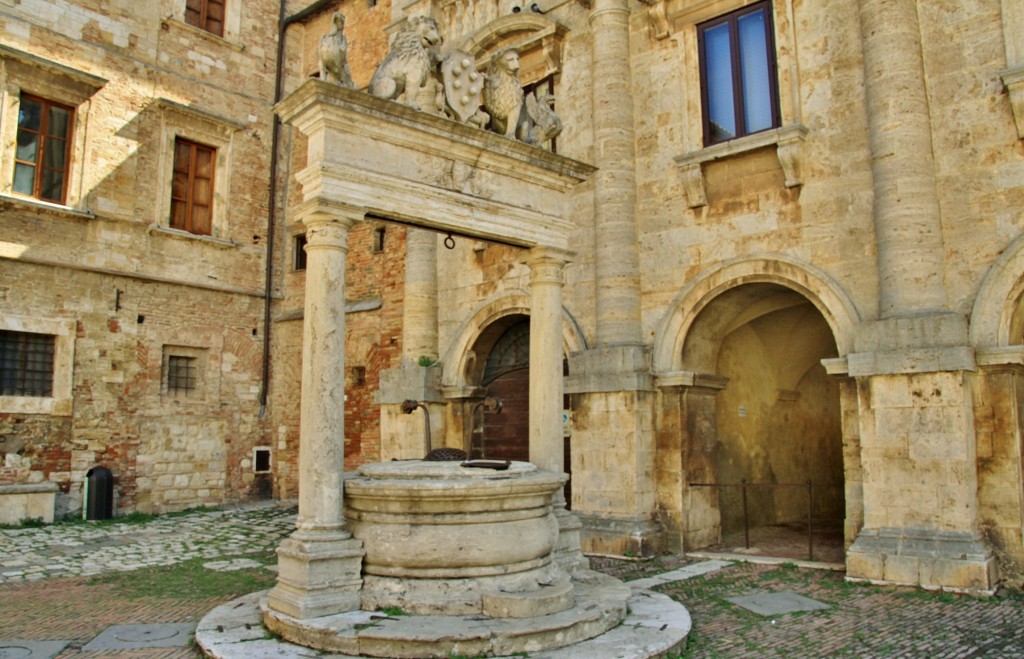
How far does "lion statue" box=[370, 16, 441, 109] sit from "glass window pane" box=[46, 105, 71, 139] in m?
9.47

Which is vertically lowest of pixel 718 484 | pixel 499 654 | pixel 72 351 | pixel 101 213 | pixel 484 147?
pixel 499 654

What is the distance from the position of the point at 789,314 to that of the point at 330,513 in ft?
26.8

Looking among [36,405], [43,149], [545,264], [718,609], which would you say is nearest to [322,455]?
[545,264]

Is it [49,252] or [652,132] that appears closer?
[652,132]

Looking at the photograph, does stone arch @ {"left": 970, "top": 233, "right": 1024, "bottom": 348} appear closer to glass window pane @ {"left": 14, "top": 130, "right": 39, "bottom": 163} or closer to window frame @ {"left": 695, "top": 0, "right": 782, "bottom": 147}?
window frame @ {"left": 695, "top": 0, "right": 782, "bottom": 147}

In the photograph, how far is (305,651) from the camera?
16.8 ft

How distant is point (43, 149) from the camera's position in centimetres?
1333

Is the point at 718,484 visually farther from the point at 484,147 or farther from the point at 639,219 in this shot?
the point at 484,147

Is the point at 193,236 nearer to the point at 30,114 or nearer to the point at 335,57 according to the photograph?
the point at 30,114

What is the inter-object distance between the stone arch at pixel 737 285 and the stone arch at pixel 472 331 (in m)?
2.24

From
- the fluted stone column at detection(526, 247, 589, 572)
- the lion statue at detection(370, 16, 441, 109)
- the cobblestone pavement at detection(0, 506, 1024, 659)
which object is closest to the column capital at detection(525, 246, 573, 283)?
the fluted stone column at detection(526, 247, 589, 572)

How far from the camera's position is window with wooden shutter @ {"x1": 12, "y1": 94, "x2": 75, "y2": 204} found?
516 inches

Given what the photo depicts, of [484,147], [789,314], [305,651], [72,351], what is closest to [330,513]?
[305,651]

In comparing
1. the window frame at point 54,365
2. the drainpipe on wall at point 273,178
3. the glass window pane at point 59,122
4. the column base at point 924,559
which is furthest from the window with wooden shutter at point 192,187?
the column base at point 924,559
